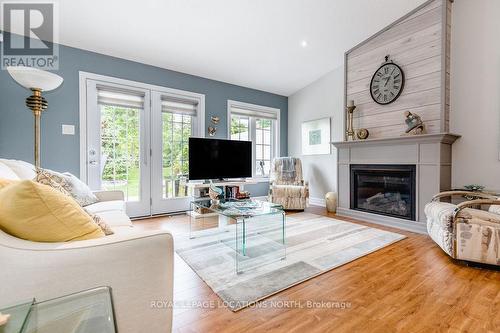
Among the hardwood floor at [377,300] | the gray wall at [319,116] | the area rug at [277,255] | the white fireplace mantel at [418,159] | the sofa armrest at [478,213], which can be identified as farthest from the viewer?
the gray wall at [319,116]

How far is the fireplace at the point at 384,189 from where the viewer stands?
10.8 feet

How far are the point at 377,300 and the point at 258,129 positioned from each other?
4.06 m

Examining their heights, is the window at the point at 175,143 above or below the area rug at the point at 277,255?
above

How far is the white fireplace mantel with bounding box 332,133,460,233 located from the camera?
9.77 ft

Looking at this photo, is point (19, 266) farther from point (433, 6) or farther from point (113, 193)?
point (433, 6)

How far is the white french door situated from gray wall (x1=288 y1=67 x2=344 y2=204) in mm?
2217

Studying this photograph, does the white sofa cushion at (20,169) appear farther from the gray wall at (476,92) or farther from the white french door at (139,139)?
the gray wall at (476,92)

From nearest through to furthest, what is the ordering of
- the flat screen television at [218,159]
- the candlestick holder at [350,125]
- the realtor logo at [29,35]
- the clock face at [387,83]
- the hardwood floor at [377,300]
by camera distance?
the hardwood floor at [377,300] < the realtor logo at [29,35] < the clock face at [387,83] < the flat screen television at [218,159] < the candlestick holder at [350,125]

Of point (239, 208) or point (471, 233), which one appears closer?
point (471, 233)

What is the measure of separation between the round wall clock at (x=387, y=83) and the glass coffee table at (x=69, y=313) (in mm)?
3989

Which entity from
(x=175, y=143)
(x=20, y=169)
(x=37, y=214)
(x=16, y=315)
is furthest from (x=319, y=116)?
(x=16, y=315)

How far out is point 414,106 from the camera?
3281 mm

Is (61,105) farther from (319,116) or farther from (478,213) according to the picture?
(478,213)

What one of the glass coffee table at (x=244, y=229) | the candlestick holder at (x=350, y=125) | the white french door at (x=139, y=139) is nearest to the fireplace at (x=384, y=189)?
the candlestick holder at (x=350, y=125)
